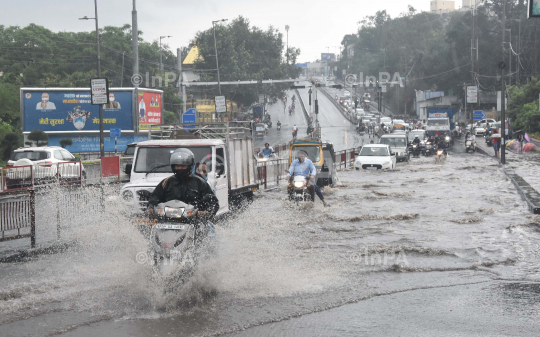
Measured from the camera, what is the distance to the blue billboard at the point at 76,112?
41219 mm

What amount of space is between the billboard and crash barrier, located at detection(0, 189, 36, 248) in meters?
32.1

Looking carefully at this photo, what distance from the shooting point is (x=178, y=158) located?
6.61 metres

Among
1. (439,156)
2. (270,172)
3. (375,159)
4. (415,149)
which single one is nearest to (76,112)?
(375,159)

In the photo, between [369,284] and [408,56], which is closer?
[369,284]

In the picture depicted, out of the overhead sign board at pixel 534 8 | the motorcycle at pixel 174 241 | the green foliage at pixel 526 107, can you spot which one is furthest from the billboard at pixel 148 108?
the motorcycle at pixel 174 241

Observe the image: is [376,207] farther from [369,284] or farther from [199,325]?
[199,325]

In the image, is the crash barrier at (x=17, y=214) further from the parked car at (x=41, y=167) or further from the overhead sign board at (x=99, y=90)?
the overhead sign board at (x=99, y=90)

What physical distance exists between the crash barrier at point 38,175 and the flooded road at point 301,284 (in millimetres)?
6084

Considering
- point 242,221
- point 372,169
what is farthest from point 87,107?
point 242,221

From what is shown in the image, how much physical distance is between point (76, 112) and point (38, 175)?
23.9m

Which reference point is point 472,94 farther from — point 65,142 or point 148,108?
point 65,142

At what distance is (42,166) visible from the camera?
19453 mm

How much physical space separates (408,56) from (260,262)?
391ft

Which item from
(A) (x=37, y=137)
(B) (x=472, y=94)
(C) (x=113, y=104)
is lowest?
(A) (x=37, y=137)
